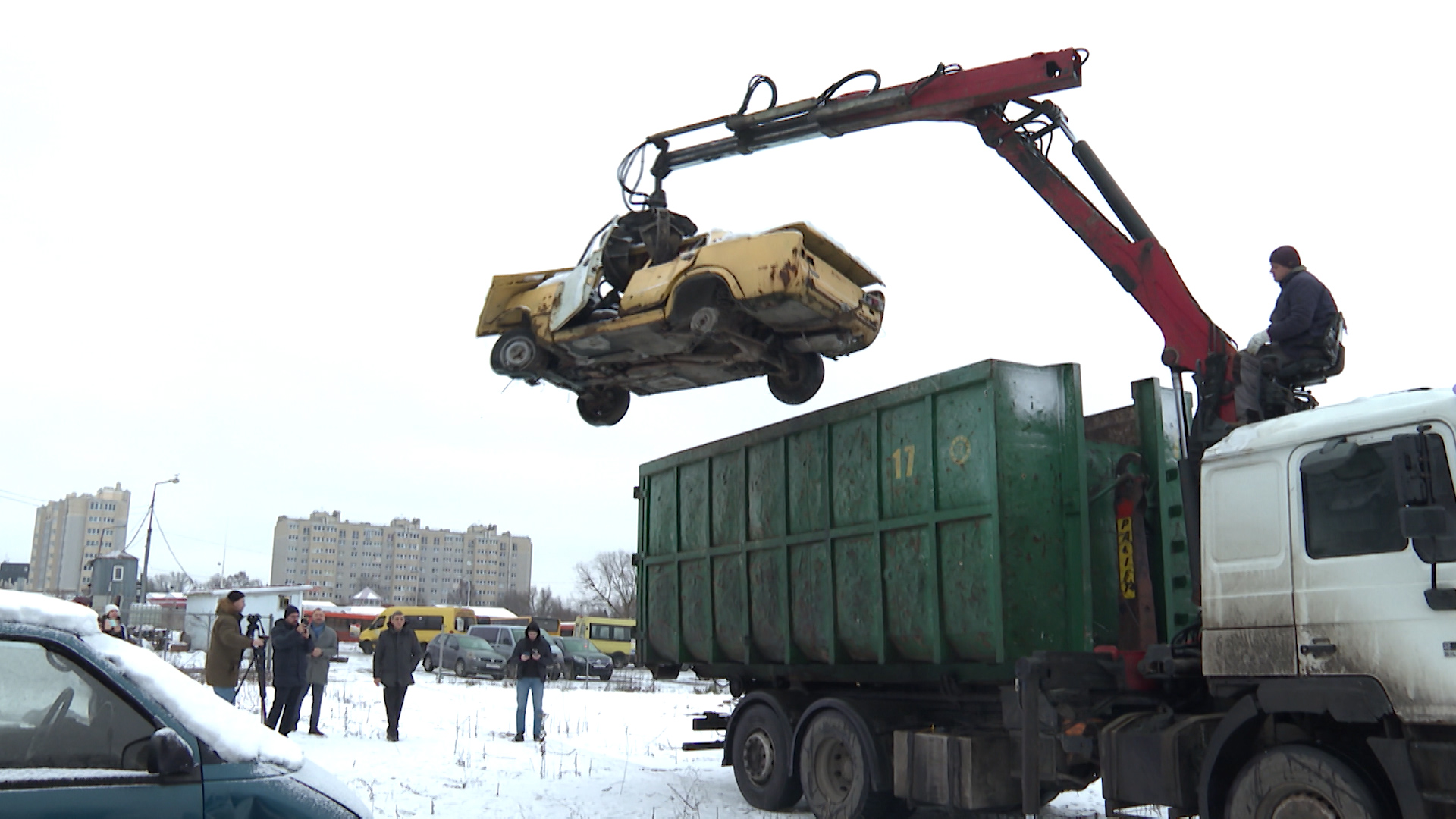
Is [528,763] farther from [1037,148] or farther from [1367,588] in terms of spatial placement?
[1367,588]

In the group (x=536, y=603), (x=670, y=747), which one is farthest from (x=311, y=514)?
(x=670, y=747)

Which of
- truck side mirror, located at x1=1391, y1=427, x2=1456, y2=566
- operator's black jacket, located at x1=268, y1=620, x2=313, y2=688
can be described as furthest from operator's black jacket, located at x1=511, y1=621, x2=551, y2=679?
truck side mirror, located at x1=1391, y1=427, x2=1456, y2=566

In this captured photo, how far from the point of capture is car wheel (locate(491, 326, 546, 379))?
9.47 meters

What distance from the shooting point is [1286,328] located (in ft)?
20.6

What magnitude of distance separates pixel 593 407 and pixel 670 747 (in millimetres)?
4809

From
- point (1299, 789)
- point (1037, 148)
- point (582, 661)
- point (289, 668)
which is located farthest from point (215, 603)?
point (1299, 789)

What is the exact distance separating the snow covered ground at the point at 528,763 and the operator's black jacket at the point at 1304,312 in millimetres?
4310

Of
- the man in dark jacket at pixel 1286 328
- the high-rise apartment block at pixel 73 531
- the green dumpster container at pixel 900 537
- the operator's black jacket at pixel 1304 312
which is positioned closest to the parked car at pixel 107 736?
the green dumpster container at pixel 900 537

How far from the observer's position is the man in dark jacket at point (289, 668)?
11.9 metres

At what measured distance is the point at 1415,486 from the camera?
4684mm

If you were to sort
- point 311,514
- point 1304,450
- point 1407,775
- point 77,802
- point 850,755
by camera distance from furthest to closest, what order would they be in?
point 311,514 < point 850,755 < point 1304,450 < point 1407,775 < point 77,802

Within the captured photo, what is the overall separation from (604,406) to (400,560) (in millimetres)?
115402

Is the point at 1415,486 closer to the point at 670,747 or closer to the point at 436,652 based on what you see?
the point at 670,747

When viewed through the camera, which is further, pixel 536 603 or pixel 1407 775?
pixel 536 603
